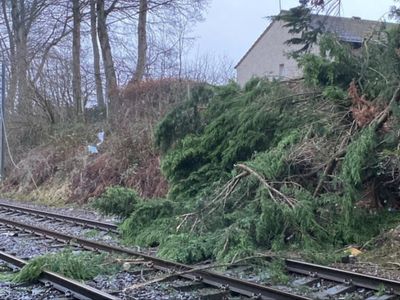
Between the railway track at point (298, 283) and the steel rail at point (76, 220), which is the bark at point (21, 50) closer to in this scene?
the steel rail at point (76, 220)

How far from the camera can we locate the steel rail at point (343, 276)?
8.12 meters

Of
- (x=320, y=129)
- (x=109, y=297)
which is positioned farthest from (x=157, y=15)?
(x=109, y=297)

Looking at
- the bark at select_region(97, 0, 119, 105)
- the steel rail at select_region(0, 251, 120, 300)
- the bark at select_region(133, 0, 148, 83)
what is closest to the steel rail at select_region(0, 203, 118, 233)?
the steel rail at select_region(0, 251, 120, 300)

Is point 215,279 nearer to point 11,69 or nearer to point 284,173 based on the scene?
point 284,173

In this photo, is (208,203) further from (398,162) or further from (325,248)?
(398,162)

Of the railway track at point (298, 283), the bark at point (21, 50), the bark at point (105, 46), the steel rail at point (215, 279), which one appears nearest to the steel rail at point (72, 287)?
the railway track at point (298, 283)

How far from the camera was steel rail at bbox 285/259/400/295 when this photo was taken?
26.6 ft

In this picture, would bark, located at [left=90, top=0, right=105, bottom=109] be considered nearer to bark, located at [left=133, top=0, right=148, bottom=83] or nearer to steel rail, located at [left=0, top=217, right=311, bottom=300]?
bark, located at [left=133, top=0, right=148, bottom=83]

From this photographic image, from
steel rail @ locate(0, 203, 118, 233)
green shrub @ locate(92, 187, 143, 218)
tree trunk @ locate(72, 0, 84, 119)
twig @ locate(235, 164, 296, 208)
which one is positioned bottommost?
steel rail @ locate(0, 203, 118, 233)

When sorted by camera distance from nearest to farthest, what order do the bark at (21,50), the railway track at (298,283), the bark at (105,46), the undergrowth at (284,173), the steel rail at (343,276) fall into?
the railway track at (298,283), the steel rail at (343,276), the undergrowth at (284,173), the bark at (105,46), the bark at (21,50)

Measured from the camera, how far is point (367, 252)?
10.6 m

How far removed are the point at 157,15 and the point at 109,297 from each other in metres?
25.7

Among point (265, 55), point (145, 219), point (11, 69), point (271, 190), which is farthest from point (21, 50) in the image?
point (271, 190)

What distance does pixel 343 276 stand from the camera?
871 centimetres
